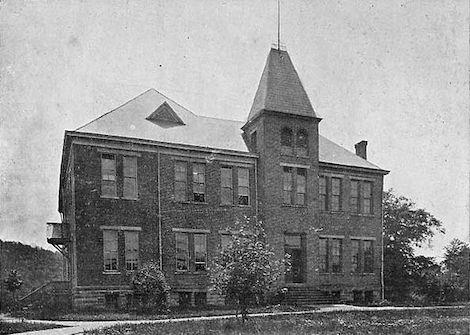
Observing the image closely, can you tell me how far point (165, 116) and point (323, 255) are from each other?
11.9 meters

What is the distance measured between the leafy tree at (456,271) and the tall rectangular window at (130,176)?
63.9 feet

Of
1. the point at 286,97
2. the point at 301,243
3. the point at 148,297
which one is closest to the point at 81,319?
the point at 148,297

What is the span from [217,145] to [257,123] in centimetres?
266

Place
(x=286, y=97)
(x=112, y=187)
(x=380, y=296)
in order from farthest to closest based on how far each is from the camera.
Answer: (x=380, y=296) < (x=286, y=97) < (x=112, y=187)

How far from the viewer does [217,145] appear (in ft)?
89.2

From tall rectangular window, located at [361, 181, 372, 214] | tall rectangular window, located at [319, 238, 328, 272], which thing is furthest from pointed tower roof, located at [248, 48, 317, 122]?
tall rectangular window, located at [319, 238, 328, 272]

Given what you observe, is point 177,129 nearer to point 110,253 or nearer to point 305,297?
point 110,253

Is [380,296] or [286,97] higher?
[286,97]

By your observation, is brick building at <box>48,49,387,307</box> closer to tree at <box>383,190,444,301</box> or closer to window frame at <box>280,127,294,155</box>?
window frame at <box>280,127,294,155</box>

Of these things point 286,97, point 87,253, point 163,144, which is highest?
point 286,97

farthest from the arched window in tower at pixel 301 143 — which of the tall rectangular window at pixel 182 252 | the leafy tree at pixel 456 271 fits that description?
the leafy tree at pixel 456 271

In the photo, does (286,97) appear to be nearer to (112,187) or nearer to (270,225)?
(270,225)

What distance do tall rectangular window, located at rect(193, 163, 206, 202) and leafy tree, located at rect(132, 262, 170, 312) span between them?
190 inches

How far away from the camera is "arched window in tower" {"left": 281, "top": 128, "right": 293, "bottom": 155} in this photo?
27.9m
